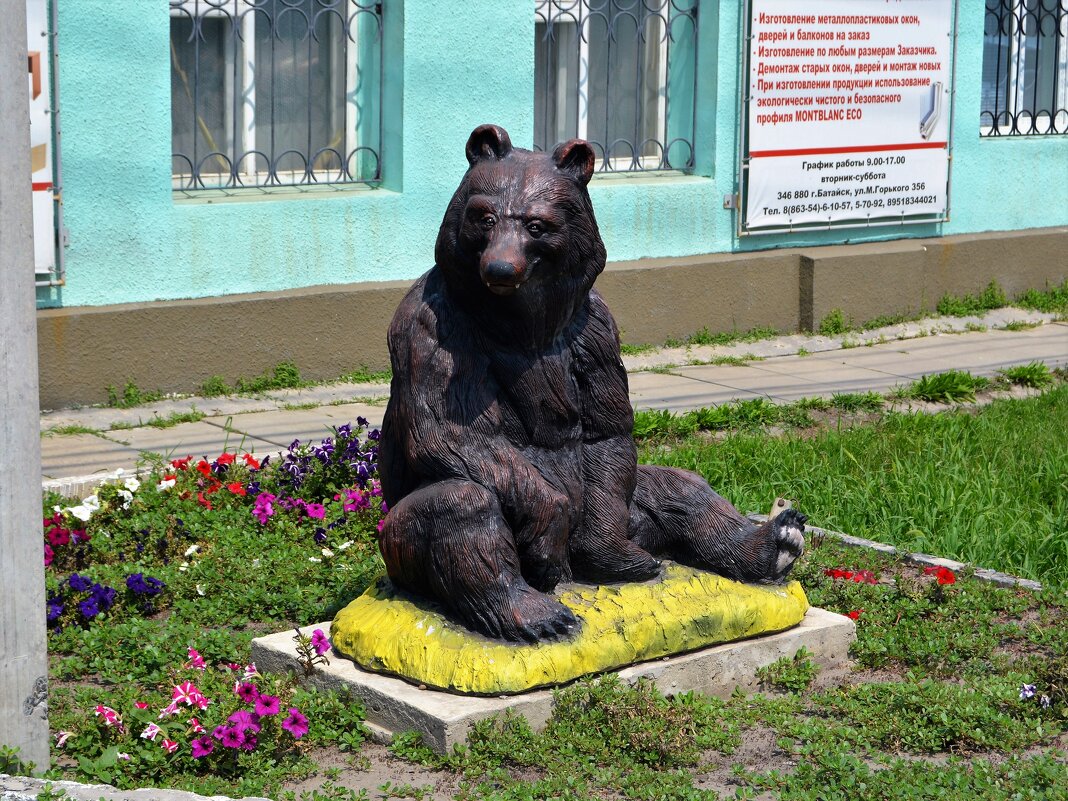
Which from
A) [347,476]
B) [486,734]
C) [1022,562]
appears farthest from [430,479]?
[1022,562]

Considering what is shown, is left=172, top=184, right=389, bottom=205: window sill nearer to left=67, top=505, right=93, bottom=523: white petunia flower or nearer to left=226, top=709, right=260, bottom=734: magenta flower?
left=67, top=505, right=93, bottom=523: white petunia flower

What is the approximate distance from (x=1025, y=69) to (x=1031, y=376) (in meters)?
4.43

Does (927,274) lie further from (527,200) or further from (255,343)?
(527,200)

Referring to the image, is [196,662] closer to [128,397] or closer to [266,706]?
[266,706]

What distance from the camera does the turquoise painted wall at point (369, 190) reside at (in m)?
8.52

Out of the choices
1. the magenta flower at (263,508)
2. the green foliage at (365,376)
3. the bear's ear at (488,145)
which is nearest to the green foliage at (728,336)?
the green foliage at (365,376)

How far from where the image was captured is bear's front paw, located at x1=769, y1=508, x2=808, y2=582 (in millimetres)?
5087

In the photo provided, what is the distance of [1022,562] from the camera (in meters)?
6.30

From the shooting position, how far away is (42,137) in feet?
27.2

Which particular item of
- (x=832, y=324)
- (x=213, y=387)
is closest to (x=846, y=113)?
(x=832, y=324)

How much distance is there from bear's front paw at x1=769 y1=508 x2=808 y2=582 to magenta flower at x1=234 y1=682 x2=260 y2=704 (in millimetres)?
1775

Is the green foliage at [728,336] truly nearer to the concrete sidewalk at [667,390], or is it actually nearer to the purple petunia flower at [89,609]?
the concrete sidewalk at [667,390]

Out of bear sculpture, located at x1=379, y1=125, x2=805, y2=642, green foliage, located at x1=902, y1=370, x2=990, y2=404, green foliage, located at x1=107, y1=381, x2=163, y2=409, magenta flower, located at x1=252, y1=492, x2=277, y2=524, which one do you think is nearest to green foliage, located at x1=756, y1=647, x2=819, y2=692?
bear sculpture, located at x1=379, y1=125, x2=805, y2=642

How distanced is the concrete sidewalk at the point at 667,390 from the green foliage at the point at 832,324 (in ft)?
0.31
